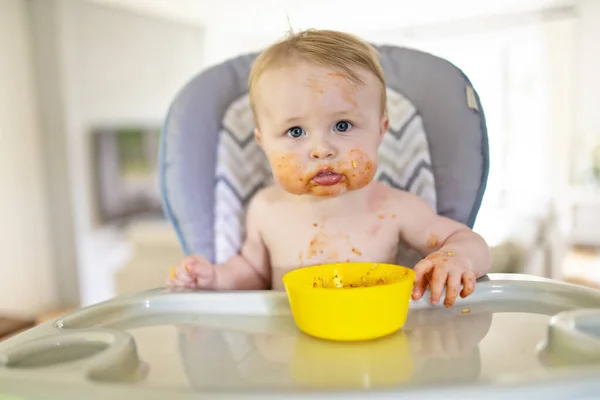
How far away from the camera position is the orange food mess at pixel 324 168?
0.75 m

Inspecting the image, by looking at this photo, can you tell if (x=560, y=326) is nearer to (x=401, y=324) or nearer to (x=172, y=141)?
(x=401, y=324)

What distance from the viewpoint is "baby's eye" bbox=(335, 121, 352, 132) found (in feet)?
2.46

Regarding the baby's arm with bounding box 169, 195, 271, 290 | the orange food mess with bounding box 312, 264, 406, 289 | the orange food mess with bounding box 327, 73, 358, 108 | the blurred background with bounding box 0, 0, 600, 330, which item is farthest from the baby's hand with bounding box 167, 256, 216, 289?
the blurred background with bounding box 0, 0, 600, 330

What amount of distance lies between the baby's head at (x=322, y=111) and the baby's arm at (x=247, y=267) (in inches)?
6.5

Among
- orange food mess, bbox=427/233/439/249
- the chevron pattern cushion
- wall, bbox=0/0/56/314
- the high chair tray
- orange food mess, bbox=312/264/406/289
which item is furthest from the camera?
wall, bbox=0/0/56/314

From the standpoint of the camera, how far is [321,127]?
2.43 feet

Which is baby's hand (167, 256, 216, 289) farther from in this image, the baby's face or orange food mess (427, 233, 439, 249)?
orange food mess (427, 233, 439, 249)

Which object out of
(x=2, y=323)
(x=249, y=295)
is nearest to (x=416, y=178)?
(x=249, y=295)

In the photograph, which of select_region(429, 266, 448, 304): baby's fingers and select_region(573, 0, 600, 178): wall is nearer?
select_region(429, 266, 448, 304): baby's fingers

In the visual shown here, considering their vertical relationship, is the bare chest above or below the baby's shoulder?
below

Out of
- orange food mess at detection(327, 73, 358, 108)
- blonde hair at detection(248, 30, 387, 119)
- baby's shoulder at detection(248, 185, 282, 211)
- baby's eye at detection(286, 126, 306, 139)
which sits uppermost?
blonde hair at detection(248, 30, 387, 119)

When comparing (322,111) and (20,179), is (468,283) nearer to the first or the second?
(322,111)

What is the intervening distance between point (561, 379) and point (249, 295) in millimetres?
408

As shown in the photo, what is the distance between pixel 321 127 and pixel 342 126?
1.3 inches
